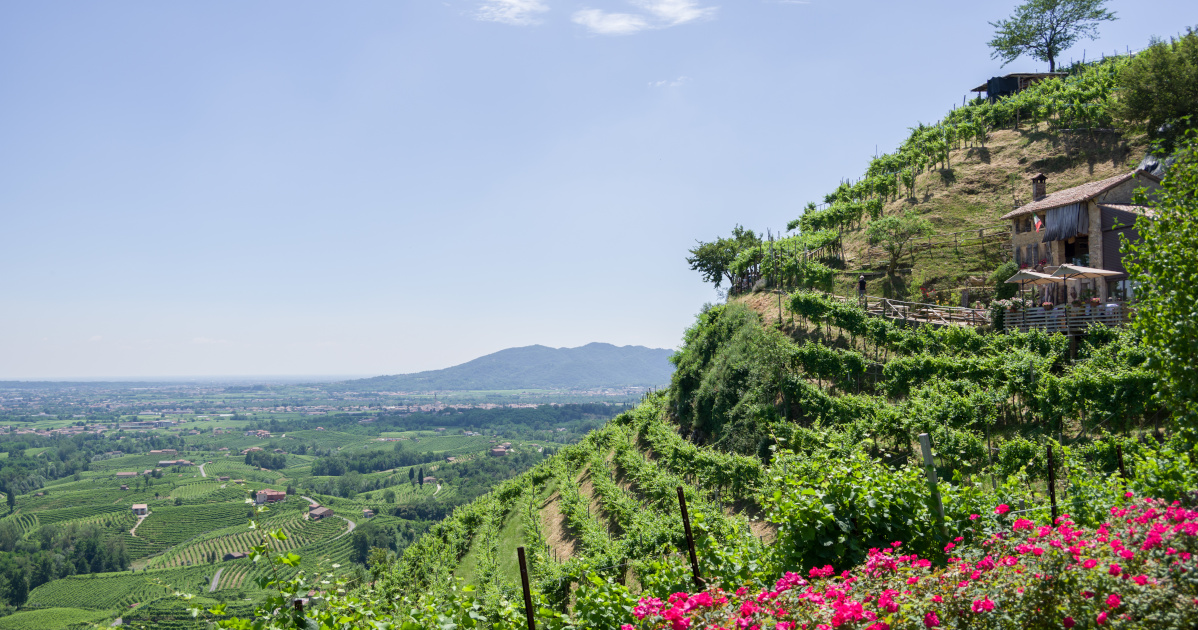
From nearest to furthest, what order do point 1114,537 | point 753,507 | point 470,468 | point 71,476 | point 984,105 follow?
point 1114,537 → point 753,507 → point 984,105 → point 470,468 → point 71,476

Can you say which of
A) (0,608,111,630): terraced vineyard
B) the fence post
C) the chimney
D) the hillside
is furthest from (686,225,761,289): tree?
(0,608,111,630): terraced vineyard

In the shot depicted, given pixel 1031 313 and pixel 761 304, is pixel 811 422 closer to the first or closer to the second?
pixel 1031 313

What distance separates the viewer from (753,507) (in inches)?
583

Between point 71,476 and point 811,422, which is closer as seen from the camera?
point 811,422

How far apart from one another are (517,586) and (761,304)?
55.8 feet

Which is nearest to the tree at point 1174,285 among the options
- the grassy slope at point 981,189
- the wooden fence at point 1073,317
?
the wooden fence at point 1073,317

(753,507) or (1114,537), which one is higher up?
(1114,537)

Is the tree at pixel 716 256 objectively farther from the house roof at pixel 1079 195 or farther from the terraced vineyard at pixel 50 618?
the terraced vineyard at pixel 50 618

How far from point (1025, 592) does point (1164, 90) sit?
1488 inches

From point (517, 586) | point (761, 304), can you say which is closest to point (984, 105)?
point (761, 304)

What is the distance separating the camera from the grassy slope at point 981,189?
27.2 m

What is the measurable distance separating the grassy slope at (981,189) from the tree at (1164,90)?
4.81ft

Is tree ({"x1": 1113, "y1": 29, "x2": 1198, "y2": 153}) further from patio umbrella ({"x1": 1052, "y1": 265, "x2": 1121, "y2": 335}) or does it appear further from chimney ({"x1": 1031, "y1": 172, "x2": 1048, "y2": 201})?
patio umbrella ({"x1": 1052, "y1": 265, "x2": 1121, "y2": 335})

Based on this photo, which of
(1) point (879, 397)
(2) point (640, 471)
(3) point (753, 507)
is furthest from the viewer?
(2) point (640, 471)
